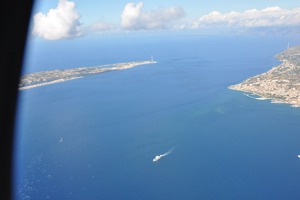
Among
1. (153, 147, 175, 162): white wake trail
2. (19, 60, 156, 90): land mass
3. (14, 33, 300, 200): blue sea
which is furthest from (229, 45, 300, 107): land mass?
(19, 60, 156, 90): land mass

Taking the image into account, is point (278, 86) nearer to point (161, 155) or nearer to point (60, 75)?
point (161, 155)

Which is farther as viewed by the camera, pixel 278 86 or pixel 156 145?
pixel 278 86

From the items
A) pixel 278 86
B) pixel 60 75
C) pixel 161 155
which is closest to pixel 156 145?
pixel 161 155

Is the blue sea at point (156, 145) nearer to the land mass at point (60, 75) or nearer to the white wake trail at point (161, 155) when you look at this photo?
the white wake trail at point (161, 155)

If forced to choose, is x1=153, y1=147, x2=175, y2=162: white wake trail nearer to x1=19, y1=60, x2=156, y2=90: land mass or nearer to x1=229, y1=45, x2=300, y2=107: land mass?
x1=229, y1=45, x2=300, y2=107: land mass

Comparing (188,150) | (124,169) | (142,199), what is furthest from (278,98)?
(142,199)

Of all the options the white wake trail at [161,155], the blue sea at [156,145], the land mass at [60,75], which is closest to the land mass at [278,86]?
the blue sea at [156,145]
